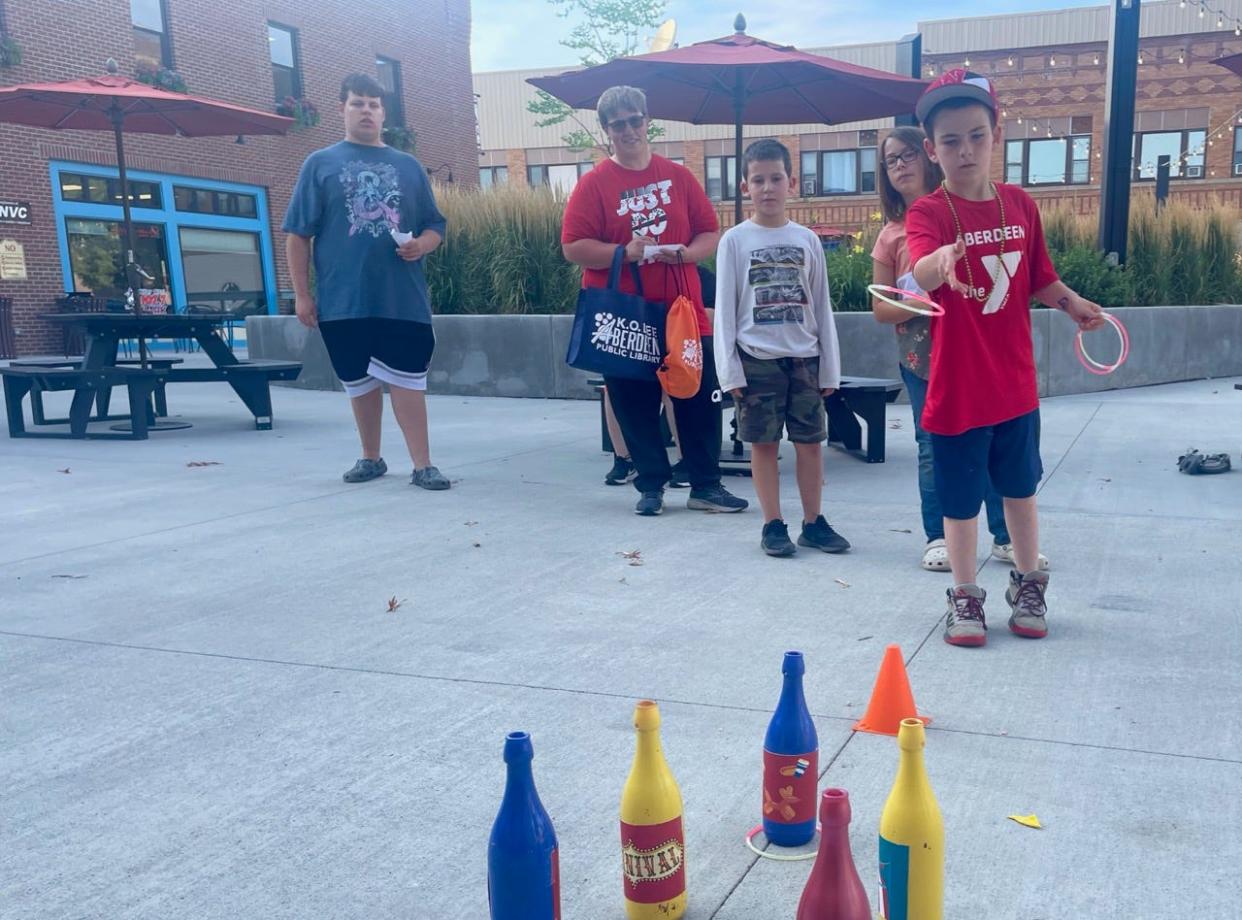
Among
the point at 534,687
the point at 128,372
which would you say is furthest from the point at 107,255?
the point at 534,687

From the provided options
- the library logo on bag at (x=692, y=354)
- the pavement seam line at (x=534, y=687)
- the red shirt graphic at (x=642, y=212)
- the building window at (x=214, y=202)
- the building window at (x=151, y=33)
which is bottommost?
the pavement seam line at (x=534, y=687)

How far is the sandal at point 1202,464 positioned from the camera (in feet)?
20.3

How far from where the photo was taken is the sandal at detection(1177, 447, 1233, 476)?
20.3 ft

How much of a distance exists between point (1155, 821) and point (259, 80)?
76.4ft

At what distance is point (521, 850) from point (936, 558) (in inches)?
115

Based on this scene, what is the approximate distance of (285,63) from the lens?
76.2ft

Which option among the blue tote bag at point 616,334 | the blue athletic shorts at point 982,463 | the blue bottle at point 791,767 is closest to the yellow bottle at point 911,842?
the blue bottle at point 791,767

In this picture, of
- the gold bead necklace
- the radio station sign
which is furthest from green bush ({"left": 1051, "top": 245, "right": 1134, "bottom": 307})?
the radio station sign

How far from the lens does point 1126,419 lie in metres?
8.68

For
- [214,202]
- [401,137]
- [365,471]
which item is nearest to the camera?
[365,471]

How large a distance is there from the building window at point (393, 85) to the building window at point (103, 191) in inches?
275

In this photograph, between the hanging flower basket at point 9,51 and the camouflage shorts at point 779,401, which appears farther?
the hanging flower basket at point 9,51

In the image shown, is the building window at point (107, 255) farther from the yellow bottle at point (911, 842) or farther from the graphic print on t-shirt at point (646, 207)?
the yellow bottle at point (911, 842)

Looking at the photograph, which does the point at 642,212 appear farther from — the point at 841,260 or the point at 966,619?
the point at 841,260
